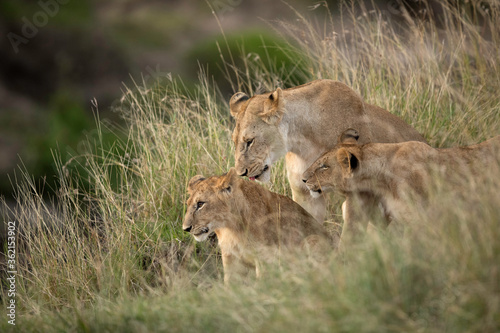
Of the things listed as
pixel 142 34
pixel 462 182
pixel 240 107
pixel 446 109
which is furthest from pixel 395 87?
pixel 142 34

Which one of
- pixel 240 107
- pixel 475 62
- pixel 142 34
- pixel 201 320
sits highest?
pixel 240 107

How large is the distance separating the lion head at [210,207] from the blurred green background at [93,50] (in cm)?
1105

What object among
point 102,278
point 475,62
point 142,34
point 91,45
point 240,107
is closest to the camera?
point 102,278

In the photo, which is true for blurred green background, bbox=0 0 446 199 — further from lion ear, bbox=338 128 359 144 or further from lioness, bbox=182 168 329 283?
lion ear, bbox=338 128 359 144

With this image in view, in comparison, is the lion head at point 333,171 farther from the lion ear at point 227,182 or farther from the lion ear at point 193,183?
the lion ear at point 193,183

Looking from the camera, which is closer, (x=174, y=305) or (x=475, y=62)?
(x=174, y=305)

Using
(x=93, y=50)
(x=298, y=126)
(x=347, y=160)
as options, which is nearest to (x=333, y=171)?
(x=347, y=160)

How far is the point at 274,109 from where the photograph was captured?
659 cm

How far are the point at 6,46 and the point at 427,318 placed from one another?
22.1 m

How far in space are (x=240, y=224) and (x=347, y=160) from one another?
1058mm

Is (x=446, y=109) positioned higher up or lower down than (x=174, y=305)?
lower down

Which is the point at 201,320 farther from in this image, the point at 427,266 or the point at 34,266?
the point at 34,266

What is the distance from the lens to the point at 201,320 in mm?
4883

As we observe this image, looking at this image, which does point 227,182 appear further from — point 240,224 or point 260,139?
point 260,139
